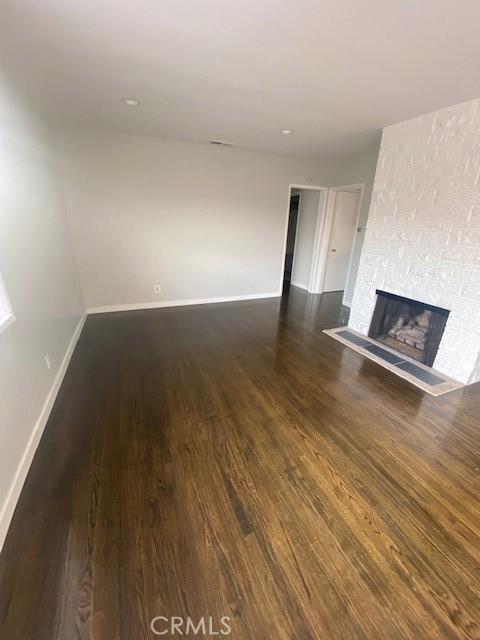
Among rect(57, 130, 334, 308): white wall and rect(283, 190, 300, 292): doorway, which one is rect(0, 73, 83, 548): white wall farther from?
rect(283, 190, 300, 292): doorway

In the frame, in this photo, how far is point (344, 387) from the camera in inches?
99.1

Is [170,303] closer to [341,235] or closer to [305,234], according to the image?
[305,234]

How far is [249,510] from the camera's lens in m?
1.42

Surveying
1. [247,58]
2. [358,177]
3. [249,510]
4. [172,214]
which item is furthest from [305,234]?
[249,510]

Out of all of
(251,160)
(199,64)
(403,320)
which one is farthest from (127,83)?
(403,320)

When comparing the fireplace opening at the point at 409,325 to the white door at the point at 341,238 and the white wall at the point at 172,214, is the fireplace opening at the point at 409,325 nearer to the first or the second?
the white door at the point at 341,238

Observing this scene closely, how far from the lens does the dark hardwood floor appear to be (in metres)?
1.06

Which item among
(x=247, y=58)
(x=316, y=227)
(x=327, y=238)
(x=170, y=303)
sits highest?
(x=247, y=58)

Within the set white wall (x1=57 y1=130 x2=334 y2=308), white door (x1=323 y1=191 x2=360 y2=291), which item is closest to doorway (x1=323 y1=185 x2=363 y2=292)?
white door (x1=323 y1=191 x2=360 y2=291)

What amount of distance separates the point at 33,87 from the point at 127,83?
32.8 inches

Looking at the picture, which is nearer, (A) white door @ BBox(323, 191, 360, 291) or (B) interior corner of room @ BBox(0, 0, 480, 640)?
(B) interior corner of room @ BBox(0, 0, 480, 640)

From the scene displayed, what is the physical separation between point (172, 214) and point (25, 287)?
2.69m

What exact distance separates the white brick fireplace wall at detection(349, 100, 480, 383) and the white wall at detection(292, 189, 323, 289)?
7.03ft

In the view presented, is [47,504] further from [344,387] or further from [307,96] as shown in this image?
[307,96]
